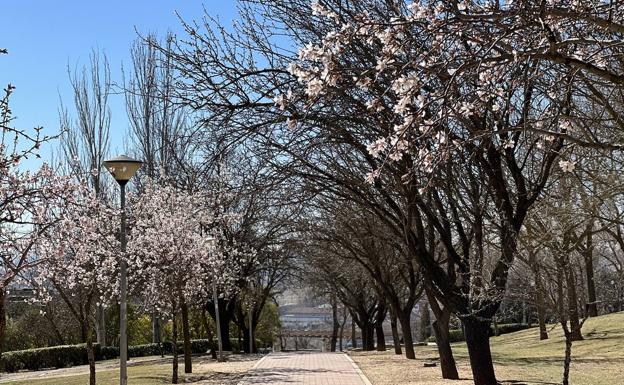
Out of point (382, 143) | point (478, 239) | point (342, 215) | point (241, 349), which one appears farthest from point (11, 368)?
point (382, 143)

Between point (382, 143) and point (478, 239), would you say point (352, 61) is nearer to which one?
point (478, 239)

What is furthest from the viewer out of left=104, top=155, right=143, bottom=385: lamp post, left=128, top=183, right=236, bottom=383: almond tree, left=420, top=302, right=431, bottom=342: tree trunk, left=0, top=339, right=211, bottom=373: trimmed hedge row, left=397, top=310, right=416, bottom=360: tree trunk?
left=420, top=302, right=431, bottom=342: tree trunk

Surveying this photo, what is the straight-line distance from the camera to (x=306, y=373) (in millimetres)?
20062

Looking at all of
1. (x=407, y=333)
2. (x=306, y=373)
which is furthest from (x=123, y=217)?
(x=407, y=333)

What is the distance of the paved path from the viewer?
1736cm

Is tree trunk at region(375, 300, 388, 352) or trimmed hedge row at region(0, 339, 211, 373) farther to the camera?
tree trunk at region(375, 300, 388, 352)

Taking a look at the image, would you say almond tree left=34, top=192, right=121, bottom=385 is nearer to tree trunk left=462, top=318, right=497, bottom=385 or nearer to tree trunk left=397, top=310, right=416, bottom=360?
tree trunk left=462, top=318, right=497, bottom=385

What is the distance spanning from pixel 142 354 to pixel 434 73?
35639 millimetres

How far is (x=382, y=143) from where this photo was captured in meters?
5.55

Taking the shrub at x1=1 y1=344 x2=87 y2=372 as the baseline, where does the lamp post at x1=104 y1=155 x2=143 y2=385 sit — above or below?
above

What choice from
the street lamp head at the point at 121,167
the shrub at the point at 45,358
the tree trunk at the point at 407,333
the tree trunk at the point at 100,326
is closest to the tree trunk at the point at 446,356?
the street lamp head at the point at 121,167

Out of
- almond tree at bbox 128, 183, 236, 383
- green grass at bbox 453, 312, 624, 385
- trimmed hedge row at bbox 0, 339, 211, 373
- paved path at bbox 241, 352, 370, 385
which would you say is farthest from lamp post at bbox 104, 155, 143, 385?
trimmed hedge row at bbox 0, 339, 211, 373

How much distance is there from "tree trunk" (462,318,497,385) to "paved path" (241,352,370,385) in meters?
4.89

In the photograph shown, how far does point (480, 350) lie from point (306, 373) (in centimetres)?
903
